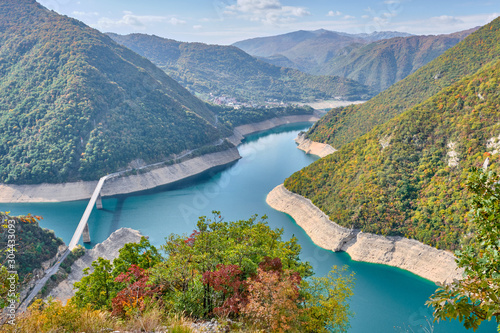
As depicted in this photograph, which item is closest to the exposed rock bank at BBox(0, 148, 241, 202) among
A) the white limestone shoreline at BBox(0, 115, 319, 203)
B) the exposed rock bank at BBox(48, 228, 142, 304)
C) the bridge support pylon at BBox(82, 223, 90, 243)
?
the white limestone shoreline at BBox(0, 115, 319, 203)

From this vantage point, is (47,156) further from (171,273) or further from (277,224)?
(171,273)

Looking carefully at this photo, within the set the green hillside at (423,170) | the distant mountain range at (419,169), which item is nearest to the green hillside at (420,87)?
the distant mountain range at (419,169)

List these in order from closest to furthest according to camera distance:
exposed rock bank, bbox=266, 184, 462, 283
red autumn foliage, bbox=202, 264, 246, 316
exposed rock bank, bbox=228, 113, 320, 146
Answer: red autumn foliage, bbox=202, 264, 246, 316 < exposed rock bank, bbox=266, 184, 462, 283 < exposed rock bank, bbox=228, 113, 320, 146

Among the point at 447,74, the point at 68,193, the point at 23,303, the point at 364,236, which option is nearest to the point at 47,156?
the point at 68,193

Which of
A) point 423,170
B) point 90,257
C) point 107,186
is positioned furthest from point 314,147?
point 90,257

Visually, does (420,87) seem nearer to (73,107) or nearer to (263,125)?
(263,125)

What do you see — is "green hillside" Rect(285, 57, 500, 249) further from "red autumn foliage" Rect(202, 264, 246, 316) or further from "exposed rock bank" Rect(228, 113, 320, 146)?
"exposed rock bank" Rect(228, 113, 320, 146)

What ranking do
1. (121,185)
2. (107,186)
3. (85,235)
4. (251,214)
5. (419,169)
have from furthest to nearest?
(121,185) → (107,186) → (251,214) → (85,235) → (419,169)
